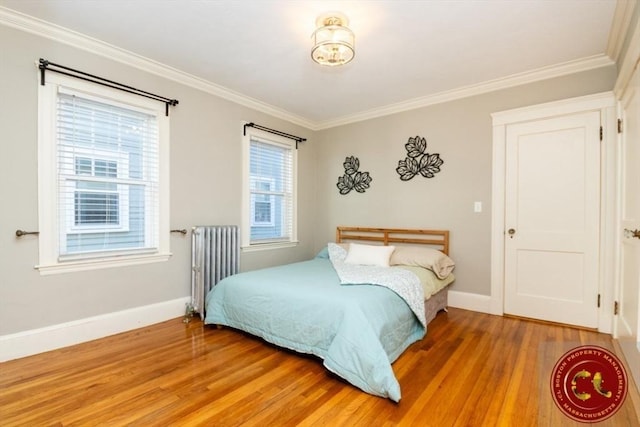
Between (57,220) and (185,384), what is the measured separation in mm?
1637

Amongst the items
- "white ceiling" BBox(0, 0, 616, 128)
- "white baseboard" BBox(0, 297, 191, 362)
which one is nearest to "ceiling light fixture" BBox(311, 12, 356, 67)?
"white ceiling" BBox(0, 0, 616, 128)

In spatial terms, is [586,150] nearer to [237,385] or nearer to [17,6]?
[237,385]

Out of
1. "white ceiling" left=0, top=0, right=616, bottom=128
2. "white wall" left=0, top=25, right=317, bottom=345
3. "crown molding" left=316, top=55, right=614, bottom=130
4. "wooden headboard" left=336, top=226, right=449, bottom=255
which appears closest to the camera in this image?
"white ceiling" left=0, top=0, right=616, bottom=128

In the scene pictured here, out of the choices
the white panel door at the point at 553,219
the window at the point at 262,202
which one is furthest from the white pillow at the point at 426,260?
the window at the point at 262,202

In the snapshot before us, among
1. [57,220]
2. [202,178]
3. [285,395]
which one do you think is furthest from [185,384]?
[202,178]

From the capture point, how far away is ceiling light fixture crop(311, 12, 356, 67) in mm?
2164

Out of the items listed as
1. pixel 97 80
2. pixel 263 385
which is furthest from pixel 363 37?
pixel 263 385

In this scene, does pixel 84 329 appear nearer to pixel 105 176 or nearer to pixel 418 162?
pixel 105 176

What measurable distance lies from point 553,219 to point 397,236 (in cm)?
161

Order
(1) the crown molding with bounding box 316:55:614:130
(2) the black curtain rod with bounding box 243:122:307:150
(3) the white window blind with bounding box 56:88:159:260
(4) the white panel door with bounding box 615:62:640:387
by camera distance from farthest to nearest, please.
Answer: (2) the black curtain rod with bounding box 243:122:307:150 → (1) the crown molding with bounding box 316:55:614:130 → (3) the white window blind with bounding box 56:88:159:260 → (4) the white panel door with bounding box 615:62:640:387

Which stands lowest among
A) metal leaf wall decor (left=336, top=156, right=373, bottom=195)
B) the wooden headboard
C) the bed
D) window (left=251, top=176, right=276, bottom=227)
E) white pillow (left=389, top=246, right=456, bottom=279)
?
the bed

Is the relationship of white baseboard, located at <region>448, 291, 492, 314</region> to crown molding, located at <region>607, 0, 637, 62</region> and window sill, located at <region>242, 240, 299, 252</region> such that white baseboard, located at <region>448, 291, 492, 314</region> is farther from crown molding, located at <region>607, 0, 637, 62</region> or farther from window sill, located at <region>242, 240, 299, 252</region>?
crown molding, located at <region>607, 0, 637, 62</region>

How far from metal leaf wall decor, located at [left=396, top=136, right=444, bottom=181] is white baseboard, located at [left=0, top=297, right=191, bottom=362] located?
2.93 metres

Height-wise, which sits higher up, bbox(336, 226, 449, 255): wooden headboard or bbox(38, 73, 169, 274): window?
bbox(38, 73, 169, 274): window
